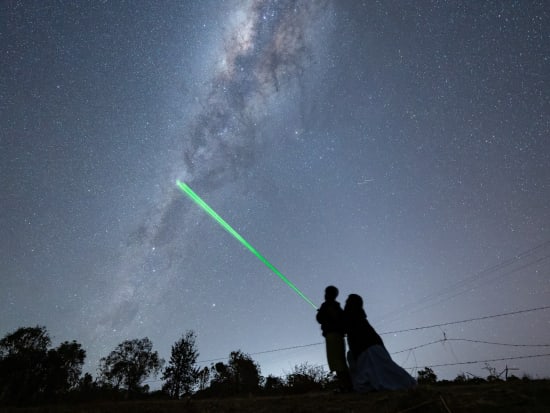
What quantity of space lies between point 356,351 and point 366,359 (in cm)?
44

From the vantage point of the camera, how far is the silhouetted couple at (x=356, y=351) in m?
6.38

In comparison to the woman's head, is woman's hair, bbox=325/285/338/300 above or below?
above

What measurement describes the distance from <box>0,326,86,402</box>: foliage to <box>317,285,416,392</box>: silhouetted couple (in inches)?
1837

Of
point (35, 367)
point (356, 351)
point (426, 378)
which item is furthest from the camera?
point (35, 367)

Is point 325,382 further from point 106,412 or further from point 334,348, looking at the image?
point 106,412

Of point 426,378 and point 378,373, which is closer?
point 378,373

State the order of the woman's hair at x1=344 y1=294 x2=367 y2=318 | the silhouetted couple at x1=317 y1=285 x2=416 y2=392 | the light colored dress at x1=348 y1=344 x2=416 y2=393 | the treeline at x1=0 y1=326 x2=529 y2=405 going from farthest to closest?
the treeline at x1=0 y1=326 x2=529 y2=405 < the woman's hair at x1=344 y1=294 x2=367 y2=318 < the silhouetted couple at x1=317 y1=285 x2=416 y2=392 < the light colored dress at x1=348 y1=344 x2=416 y2=393

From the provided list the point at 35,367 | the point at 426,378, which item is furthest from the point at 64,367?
the point at 426,378

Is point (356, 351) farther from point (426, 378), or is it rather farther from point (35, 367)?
point (35, 367)

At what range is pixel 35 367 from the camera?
45281 millimetres

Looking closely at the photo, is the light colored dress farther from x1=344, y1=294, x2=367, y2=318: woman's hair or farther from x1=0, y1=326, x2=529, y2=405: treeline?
x1=0, y1=326, x2=529, y2=405: treeline

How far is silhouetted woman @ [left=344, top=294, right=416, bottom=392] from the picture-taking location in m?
6.30

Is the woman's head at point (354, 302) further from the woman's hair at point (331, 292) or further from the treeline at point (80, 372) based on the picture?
the treeline at point (80, 372)

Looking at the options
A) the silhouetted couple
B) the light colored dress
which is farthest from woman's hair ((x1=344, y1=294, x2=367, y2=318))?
the light colored dress
